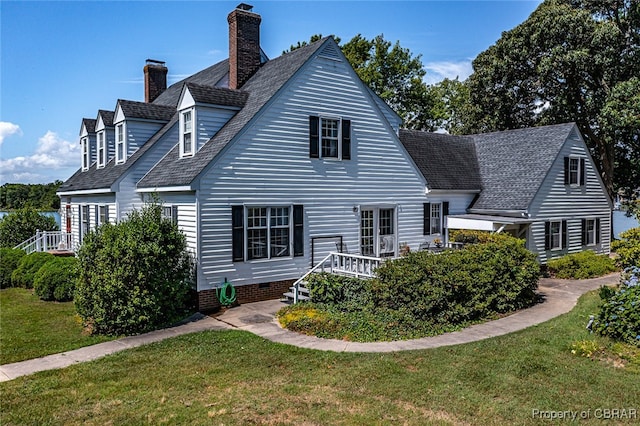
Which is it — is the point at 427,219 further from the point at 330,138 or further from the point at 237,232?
the point at 237,232

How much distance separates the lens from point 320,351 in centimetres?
995

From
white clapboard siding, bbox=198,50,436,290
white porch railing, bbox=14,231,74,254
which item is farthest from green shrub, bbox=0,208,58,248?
white clapboard siding, bbox=198,50,436,290

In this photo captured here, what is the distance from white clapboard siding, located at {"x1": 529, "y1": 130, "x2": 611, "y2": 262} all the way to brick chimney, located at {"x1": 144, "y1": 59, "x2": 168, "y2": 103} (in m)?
20.9

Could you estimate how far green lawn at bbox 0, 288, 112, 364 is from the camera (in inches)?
414

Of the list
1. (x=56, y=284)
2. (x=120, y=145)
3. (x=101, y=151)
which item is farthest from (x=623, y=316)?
(x=101, y=151)

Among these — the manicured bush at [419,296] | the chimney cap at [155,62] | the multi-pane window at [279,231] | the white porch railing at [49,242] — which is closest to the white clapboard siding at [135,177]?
the multi-pane window at [279,231]

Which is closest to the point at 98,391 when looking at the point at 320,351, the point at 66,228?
the point at 320,351

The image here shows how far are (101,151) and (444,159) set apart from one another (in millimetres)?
16731

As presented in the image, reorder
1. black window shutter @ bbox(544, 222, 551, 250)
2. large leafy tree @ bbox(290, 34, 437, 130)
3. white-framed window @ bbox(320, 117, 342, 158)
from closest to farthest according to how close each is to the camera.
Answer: white-framed window @ bbox(320, 117, 342, 158)
black window shutter @ bbox(544, 222, 551, 250)
large leafy tree @ bbox(290, 34, 437, 130)

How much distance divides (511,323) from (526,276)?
100 inches

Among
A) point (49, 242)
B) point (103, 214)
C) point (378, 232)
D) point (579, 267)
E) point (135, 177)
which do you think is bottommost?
point (579, 267)

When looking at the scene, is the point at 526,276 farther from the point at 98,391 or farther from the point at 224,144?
the point at 98,391

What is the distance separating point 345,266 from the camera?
15.6 m

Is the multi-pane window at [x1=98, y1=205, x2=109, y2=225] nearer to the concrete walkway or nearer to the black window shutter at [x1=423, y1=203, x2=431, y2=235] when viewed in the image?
the concrete walkway
